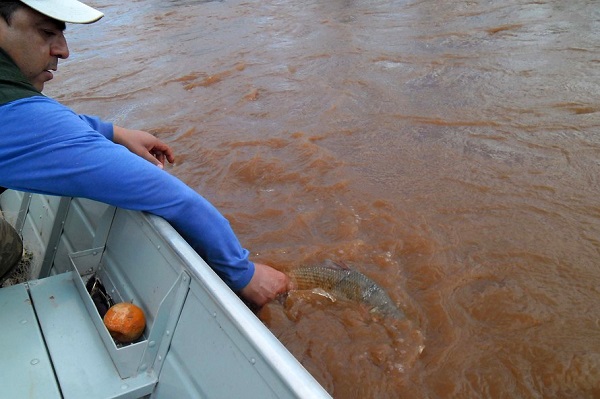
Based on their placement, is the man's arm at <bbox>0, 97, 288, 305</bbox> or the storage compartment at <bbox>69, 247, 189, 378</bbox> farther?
the storage compartment at <bbox>69, 247, 189, 378</bbox>

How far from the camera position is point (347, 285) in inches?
130

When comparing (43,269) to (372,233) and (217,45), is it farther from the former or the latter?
(217,45)

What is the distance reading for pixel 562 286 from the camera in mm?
3318

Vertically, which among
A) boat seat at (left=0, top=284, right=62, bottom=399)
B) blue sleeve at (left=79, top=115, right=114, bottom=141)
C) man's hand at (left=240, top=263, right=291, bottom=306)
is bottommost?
man's hand at (left=240, top=263, right=291, bottom=306)

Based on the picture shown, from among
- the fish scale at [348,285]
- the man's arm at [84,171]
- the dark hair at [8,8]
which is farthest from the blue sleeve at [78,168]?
the fish scale at [348,285]

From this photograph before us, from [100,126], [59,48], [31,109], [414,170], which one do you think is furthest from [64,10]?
[414,170]

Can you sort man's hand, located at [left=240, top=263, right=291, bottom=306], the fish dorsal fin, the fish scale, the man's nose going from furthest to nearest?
1. the fish dorsal fin
2. the fish scale
3. man's hand, located at [left=240, top=263, right=291, bottom=306]
4. the man's nose

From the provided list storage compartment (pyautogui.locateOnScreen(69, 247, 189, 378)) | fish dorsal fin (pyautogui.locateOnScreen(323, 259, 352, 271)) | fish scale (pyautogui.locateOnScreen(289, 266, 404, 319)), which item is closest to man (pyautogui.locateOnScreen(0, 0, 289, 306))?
storage compartment (pyautogui.locateOnScreen(69, 247, 189, 378))

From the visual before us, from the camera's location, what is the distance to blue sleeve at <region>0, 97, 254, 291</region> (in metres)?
1.99

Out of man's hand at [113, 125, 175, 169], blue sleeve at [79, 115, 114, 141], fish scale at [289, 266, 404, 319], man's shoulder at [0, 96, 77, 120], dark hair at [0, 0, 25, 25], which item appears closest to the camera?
man's shoulder at [0, 96, 77, 120]

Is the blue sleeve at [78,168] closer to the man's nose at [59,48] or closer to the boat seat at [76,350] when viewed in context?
the man's nose at [59,48]

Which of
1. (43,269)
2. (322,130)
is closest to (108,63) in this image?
(322,130)

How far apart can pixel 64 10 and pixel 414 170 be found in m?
3.43

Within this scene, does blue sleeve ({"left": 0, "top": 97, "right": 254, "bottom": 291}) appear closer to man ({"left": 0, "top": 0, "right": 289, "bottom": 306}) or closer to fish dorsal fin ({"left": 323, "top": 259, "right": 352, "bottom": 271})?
man ({"left": 0, "top": 0, "right": 289, "bottom": 306})
